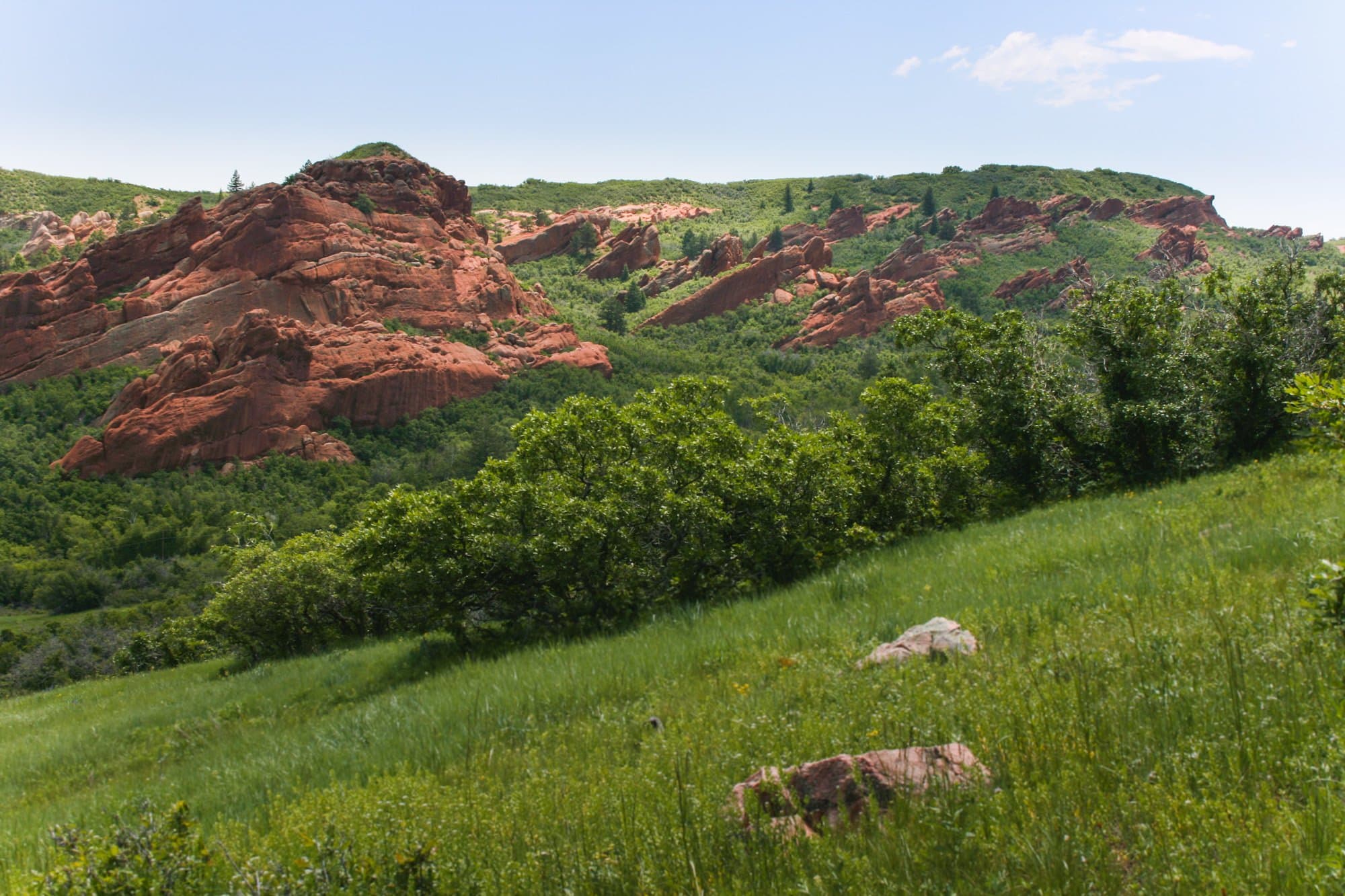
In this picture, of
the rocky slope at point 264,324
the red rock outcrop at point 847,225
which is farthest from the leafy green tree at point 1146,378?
the red rock outcrop at point 847,225

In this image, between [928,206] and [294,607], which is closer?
[294,607]

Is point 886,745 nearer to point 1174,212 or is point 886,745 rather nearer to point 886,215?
point 1174,212

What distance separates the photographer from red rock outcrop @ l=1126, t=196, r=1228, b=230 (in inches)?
5113

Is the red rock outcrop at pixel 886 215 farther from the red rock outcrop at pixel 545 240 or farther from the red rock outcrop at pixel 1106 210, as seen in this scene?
the red rock outcrop at pixel 545 240

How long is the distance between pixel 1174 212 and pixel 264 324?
465 ft

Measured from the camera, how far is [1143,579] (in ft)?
20.8

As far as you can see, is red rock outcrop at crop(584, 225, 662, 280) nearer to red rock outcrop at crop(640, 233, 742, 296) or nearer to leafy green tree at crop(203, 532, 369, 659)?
red rock outcrop at crop(640, 233, 742, 296)

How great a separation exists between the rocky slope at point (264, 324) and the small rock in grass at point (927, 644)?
7889 centimetres

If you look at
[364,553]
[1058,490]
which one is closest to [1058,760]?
[364,553]

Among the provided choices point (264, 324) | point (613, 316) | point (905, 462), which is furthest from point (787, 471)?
point (613, 316)

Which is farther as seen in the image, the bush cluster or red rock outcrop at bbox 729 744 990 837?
the bush cluster

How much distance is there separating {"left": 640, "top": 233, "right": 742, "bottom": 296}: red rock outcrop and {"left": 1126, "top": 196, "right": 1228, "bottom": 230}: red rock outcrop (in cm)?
6925

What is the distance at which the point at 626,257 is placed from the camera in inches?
5522

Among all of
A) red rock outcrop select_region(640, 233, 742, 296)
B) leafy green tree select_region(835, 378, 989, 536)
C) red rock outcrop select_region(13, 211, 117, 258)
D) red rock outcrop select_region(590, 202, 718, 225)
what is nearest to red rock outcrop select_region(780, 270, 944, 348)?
red rock outcrop select_region(640, 233, 742, 296)
